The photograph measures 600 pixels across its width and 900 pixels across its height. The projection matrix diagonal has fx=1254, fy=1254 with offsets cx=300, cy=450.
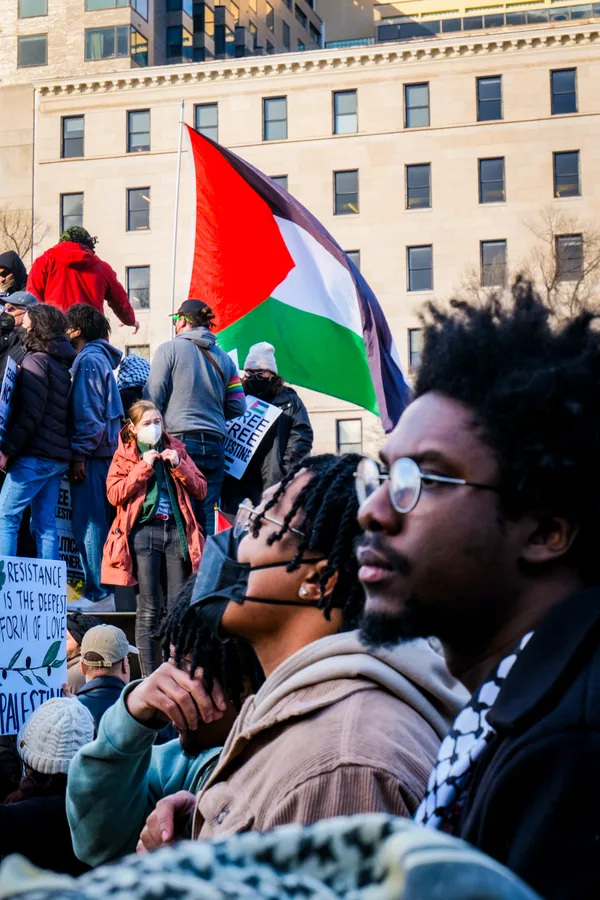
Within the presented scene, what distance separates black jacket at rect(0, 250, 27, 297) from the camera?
10.3m

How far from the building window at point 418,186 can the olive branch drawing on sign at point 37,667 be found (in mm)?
41899

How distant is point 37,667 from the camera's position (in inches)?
240

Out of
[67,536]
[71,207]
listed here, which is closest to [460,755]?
[67,536]

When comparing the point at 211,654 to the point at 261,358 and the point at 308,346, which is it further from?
the point at 308,346

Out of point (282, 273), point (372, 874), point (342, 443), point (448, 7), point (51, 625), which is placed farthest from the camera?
point (448, 7)

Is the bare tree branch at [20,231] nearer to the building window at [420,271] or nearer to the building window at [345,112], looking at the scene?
the building window at [345,112]

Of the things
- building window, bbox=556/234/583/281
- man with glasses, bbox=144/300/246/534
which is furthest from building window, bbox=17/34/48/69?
man with glasses, bbox=144/300/246/534

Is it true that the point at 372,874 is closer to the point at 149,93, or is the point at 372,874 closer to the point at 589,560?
the point at 589,560

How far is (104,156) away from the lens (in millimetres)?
49750

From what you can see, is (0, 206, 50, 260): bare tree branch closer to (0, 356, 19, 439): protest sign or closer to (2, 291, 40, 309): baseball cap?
(2, 291, 40, 309): baseball cap

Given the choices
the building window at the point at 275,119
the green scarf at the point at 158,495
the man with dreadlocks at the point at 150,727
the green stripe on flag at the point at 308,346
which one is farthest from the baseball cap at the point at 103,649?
the building window at the point at 275,119

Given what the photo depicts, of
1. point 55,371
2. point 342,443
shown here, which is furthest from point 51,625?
point 342,443

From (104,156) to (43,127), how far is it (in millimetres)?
3014

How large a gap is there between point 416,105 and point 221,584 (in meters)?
47.3
